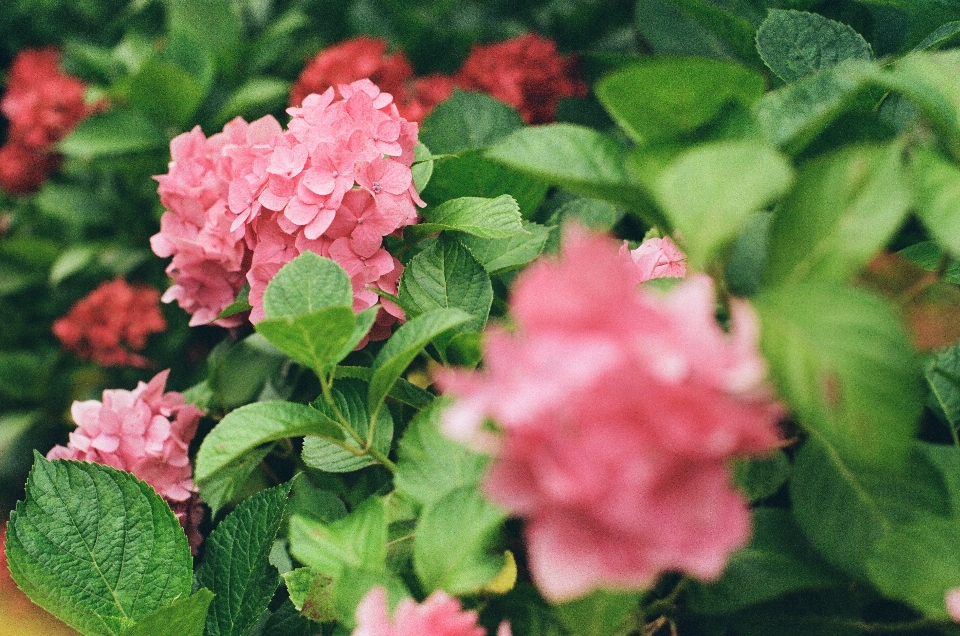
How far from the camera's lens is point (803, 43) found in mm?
630

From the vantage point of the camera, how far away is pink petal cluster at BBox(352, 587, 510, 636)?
15.2 inches

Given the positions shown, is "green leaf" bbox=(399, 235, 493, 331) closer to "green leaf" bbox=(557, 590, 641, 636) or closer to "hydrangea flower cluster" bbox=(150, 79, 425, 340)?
"hydrangea flower cluster" bbox=(150, 79, 425, 340)

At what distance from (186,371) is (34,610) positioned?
A: 0.59 m

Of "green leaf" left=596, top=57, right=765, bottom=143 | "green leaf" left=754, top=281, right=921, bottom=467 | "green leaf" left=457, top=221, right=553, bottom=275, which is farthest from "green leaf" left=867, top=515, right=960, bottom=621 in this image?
"green leaf" left=457, top=221, right=553, bottom=275

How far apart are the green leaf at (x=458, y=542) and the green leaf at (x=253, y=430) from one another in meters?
0.11

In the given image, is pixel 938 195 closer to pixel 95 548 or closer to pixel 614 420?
pixel 614 420

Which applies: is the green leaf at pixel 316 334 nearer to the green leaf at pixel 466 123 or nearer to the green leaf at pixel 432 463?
the green leaf at pixel 432 463

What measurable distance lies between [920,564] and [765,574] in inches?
3.3

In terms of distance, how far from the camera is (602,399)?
29 centimetres

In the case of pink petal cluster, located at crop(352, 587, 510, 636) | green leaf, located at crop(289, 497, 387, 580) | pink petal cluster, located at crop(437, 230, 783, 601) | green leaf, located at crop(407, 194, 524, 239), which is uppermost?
pink petal cluster, located at crop(437, 230, 783, 601)

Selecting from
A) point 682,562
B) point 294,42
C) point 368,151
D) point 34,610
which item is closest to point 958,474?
→ point 682,562

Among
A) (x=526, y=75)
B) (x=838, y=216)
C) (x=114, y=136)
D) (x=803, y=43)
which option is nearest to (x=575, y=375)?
(x=838, y=216)

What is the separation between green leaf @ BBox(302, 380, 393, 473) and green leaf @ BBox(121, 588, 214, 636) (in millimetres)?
125

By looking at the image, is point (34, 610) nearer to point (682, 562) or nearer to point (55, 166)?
point (682, 562)
